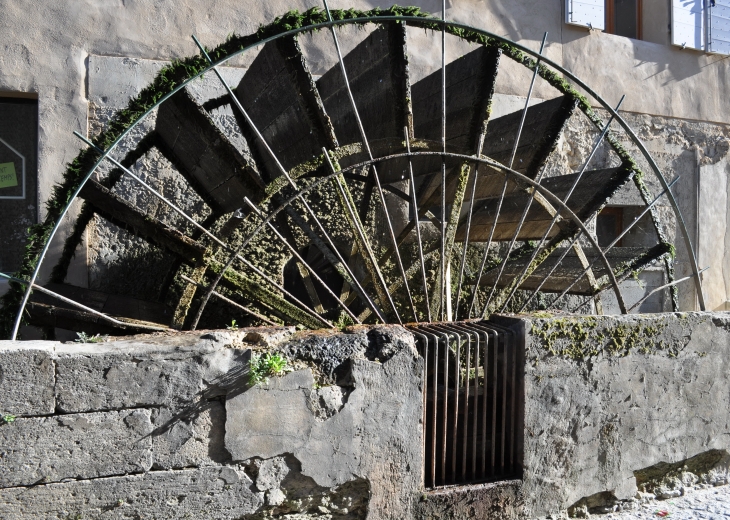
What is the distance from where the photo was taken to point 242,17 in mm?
5348

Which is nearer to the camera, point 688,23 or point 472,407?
point 472,407

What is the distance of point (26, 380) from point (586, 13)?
5.62 m

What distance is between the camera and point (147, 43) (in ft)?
16.7

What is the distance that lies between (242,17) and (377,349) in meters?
3.41

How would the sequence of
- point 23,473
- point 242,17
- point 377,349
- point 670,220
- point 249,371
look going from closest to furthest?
point 23,473, point 249,371, point 377,349, point 242,17, point 670,220

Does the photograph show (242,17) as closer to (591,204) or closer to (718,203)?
(591,204)

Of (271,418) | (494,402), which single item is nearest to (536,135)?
(494,402)

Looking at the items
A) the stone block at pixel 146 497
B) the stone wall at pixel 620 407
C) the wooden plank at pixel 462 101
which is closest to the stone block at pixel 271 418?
the stone block at pixel 146 497

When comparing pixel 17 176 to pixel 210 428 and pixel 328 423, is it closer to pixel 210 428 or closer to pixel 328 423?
pixel 210 428

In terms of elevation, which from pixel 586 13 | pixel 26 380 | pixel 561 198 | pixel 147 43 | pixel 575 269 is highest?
pixel 586 13

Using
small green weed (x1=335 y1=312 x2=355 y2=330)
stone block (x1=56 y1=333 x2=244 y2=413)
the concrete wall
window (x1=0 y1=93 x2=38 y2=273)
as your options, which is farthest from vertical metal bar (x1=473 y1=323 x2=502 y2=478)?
window (x1=0 y1=93 x2=38 y2=273)

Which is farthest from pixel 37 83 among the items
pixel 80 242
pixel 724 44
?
pixel 724 44

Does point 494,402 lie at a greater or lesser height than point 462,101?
lesser

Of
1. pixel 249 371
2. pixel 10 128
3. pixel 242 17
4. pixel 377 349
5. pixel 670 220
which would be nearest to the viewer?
pixel 249 371
